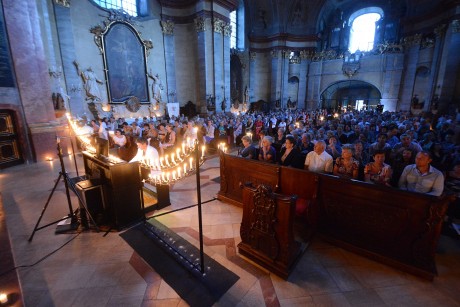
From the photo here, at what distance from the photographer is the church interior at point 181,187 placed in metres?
2.62

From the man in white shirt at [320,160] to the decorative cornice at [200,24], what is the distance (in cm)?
1406

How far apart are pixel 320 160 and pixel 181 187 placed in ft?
11.4

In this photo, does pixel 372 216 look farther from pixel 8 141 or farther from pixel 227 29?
pixel 227 29

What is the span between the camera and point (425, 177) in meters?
3.07

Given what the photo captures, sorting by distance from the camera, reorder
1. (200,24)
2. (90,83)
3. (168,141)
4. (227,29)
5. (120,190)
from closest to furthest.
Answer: (120,190) → (168,141) → (90,83) → (200,24) → (227,29)

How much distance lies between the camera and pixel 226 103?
16859 millimetres

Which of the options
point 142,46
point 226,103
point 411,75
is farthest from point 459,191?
point 411,75

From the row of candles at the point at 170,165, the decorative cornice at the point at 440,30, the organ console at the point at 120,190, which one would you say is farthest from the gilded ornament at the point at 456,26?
the organ console at the point at 120,190

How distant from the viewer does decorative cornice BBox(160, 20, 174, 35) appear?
14984mm

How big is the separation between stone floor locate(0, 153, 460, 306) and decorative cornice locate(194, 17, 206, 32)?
14665 millimetres

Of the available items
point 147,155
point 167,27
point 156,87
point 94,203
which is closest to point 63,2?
point 156,87

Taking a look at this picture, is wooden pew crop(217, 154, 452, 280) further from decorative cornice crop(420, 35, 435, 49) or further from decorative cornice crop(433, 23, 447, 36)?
decorative cornice crop(420, 35, 435, 49)

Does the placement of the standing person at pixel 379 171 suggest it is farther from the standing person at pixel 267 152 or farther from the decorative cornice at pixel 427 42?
the decorative cornice at pixel 427 42

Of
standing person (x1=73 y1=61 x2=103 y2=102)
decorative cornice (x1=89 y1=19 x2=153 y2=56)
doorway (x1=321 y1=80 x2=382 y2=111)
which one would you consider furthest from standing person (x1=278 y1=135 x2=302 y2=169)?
doorway (x1=321 y1=80 x2=382 y2=111)
